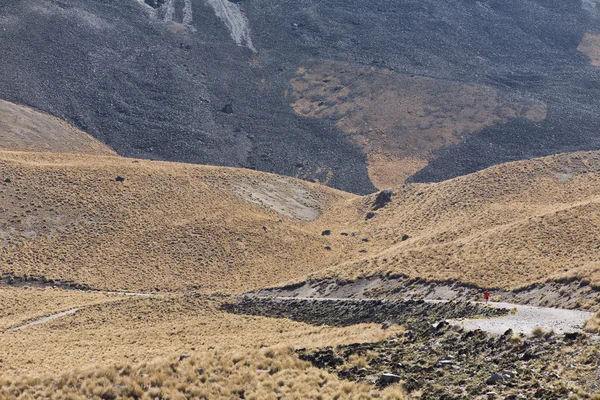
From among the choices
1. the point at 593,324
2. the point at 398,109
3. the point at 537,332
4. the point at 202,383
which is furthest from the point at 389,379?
the point at 398,109

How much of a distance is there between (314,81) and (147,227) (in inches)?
2605

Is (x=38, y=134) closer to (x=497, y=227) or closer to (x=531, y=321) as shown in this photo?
(x=497, y=227)

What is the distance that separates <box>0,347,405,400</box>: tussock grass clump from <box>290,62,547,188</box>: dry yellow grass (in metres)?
71.8

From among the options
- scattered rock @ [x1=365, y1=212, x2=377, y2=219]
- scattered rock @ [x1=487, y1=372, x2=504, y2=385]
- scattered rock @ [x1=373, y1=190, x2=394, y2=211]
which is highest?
scattered rock @ [x1=487, y1=372, x2=504, y2=385]

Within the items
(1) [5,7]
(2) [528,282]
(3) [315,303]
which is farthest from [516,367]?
(1) [5,7]

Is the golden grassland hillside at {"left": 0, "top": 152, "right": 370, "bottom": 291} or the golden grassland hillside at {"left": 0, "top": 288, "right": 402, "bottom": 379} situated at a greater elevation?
the golden grassland hillside at {"left": 0, "top": 288, "right": 402, "bottom": 379}

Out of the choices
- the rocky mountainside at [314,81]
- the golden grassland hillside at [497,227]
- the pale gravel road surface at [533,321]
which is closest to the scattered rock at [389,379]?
the pale gravel road surface at [533,321]

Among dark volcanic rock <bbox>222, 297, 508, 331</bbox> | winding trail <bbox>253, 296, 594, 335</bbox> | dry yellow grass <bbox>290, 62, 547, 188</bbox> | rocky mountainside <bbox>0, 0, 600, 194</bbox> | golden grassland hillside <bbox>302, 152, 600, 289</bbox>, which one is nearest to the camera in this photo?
winding trail <bbox>253, 296, 594, 335</bbox>

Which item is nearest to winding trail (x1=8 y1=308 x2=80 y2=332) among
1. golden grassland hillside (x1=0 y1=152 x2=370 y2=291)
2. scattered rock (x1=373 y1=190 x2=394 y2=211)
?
golden grassland hillside (x1=0 y1=152 x2=370 y2=291)

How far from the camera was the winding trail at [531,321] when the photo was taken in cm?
2106

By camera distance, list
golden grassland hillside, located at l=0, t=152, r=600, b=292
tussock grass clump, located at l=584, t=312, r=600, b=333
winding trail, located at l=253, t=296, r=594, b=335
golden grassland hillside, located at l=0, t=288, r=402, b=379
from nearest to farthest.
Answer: tussock grass clump, located at l=584, t=312, r=600, b=333 → winding trail, located at l=253, t=296, r=594, b=335 → golden grassland hillside, located at l=0, t=288, r=402, b=379 → golden grassland hillside, located at l=0, t=152, r=600, b=292

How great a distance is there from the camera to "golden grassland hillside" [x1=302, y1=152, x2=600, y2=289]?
113 ft

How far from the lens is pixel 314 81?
116000mm

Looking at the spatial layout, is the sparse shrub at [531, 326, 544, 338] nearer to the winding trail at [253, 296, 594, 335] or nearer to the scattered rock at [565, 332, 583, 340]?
the winding trail at [253, 296, 594, 335]
